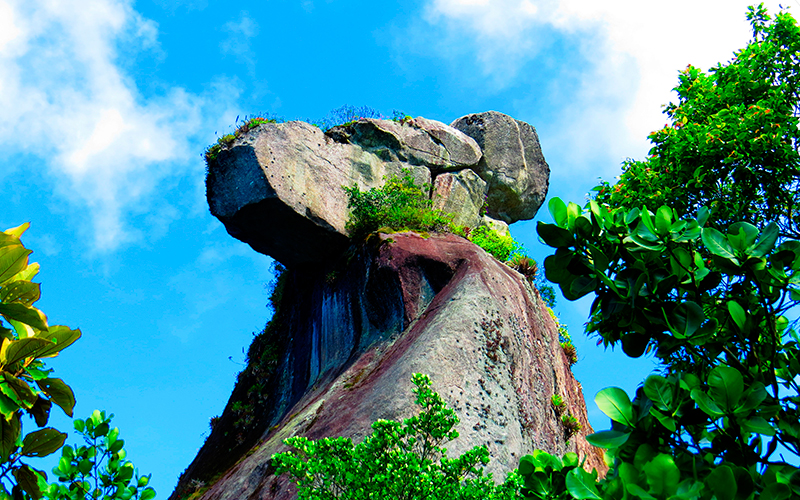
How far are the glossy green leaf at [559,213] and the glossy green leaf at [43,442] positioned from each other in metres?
3.26

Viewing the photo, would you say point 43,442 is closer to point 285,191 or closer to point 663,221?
point 663,221

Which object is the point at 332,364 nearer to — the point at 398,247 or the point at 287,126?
the point at 398,247

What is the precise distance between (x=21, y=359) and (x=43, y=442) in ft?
1.82

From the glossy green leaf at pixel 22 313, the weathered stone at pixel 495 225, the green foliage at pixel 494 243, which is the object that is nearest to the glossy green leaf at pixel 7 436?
the glossy green leaf at pixel 22 313

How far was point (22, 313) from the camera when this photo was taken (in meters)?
3.25

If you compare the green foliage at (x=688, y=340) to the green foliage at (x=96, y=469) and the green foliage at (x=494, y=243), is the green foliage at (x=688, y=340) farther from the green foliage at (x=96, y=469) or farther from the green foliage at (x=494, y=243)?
the green foliage at (x=494, y=243)

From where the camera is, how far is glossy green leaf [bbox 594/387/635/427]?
2645mm

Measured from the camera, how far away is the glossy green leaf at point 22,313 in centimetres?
324

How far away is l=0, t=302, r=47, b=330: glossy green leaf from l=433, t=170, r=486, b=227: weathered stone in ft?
38.4

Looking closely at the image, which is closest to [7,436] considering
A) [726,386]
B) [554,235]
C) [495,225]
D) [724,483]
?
[554,235]

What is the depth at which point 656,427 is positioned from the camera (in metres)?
2.66

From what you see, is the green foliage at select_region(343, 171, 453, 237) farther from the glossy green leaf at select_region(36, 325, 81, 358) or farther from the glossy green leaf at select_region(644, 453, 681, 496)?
the glossy green leaf at select_region(644, 453, 681, 496)

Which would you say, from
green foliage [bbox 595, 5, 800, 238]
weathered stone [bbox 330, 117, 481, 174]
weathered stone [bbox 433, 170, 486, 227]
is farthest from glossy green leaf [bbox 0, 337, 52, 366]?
weathered stone [bbox 433, 170, 486, 227]

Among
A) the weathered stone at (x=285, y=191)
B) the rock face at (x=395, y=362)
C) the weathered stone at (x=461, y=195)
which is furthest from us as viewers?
the weathered stone at (x=461, y=195)
